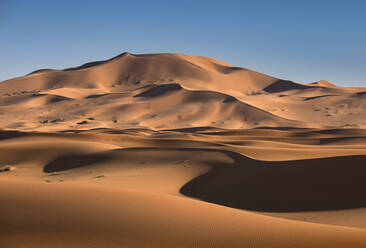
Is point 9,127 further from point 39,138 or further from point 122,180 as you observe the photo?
point 122,180

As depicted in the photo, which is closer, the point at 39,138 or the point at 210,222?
the point at 210,222

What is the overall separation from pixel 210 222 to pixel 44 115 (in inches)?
2610

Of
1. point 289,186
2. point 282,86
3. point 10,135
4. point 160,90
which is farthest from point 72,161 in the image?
point 282,86

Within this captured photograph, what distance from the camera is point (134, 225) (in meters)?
6.91

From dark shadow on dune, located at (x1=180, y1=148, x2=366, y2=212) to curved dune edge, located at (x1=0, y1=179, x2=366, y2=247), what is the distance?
3.88 meters

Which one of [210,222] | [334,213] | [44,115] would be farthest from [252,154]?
[44,115]

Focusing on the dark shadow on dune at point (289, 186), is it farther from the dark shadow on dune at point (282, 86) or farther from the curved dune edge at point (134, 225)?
the dark shadow on dune at point (282, 86)

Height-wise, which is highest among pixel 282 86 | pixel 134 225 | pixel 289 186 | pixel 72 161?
pixel 282 86

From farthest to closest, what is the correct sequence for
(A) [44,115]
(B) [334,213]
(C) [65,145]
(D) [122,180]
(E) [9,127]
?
(A) [44,115], (E) [9,127], (C) [65,145], (D) [122,180], (B) [334,213]

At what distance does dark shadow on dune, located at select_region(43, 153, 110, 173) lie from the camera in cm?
2052

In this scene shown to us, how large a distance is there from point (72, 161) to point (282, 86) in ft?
303

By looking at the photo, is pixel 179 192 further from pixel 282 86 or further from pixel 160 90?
pixel 282 86

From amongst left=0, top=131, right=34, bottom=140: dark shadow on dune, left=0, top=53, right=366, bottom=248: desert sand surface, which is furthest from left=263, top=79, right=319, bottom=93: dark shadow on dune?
left=0, top=131, right=34, bottom=140: dark shadow on dune

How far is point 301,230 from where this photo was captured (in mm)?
6945
